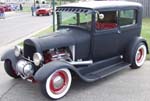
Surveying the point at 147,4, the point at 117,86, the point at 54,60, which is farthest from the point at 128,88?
the point at 147,4

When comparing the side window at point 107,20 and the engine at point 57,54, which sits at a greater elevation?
the side window at point 107,20

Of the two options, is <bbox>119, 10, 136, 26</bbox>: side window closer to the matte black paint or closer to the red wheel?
the matte black paint

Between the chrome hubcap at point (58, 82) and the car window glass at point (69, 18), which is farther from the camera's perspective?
the car window glass at point (69, 18)

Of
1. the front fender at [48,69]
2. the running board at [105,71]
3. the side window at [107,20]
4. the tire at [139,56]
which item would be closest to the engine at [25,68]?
the front fender at [48,69]

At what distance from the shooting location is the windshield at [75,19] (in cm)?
605

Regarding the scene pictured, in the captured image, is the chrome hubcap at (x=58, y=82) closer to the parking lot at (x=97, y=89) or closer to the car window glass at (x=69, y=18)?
the parking lot at (x=97, y=89)

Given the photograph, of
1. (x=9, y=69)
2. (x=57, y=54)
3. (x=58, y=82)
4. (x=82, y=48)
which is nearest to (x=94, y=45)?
(x=82, y=48)

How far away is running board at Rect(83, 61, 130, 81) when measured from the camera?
5832 mm

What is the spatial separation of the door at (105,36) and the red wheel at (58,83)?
3.50 feet

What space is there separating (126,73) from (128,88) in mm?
1040

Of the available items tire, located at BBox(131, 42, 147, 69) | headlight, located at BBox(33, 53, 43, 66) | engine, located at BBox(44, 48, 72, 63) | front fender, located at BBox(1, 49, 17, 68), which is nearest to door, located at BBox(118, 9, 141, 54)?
tire, located at BBox(131, 42, 147, 69)

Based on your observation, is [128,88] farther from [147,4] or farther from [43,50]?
[147,4]

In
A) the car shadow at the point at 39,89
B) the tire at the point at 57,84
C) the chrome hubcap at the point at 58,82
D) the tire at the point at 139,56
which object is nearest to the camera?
the tire at the point at 57,84

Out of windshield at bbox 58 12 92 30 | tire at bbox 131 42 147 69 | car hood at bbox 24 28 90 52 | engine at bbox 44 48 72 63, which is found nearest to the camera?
car hood at bbox 24 28 90 52
